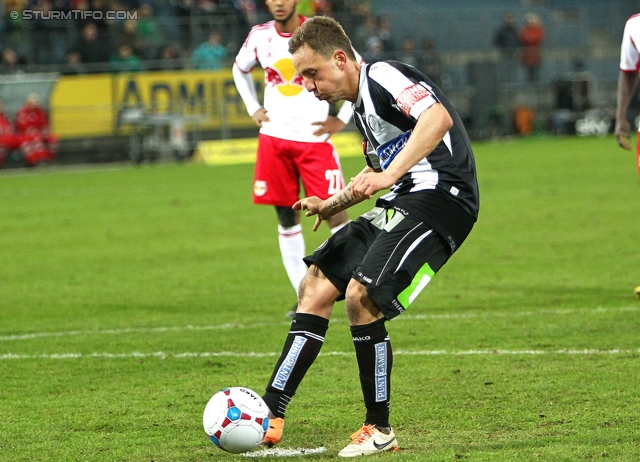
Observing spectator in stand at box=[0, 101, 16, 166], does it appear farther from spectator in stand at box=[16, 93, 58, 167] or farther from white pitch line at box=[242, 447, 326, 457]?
white pitch line at box=[242, 447, 326, 457]

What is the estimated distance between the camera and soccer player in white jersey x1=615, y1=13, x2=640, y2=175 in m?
7.52

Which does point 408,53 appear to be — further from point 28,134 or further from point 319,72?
point 319,72

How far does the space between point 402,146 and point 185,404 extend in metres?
1.93

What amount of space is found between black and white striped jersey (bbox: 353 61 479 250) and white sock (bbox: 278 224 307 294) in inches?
140

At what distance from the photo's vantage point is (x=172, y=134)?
27.2 metres

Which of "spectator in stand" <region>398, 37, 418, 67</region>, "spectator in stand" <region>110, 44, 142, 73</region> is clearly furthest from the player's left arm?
"spectator in stand" <region>398, 37, 418, 67</region>

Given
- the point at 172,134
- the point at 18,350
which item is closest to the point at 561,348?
the point at 18,350

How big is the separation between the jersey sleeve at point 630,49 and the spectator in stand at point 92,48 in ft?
70.6

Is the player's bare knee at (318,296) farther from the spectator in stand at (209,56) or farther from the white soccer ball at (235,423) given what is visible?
the spectator in stand at (209,56)

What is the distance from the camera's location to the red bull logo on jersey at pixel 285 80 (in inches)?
332

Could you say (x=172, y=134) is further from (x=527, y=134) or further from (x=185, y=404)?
(x=185, y=404)

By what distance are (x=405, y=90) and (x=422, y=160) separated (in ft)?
1.21

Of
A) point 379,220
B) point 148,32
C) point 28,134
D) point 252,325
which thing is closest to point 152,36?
point 148,32

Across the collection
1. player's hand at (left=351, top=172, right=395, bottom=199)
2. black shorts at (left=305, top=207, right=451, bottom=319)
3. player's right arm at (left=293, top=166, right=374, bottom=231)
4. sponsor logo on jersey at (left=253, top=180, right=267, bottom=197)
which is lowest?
sponsor logo on jersey at (left=253, top=180, right=267, bottom=197)
